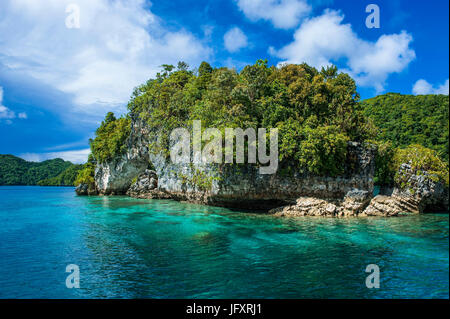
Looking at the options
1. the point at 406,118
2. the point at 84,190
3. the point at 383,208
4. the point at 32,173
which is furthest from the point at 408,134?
the point at 32,173

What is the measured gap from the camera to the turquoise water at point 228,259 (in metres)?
6.55

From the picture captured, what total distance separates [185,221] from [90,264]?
772 cm

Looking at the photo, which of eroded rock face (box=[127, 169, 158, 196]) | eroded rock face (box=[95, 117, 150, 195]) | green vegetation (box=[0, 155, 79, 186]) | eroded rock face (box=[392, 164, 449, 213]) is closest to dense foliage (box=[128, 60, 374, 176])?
eroded rock face (box=[392, 164, 449, 213])

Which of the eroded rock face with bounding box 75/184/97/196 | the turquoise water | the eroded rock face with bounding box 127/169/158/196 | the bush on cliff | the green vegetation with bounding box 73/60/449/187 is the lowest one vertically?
the turquoise water

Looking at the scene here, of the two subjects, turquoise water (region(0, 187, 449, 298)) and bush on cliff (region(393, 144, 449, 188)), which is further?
bush on cliff (region(393, 144, 449, 188))

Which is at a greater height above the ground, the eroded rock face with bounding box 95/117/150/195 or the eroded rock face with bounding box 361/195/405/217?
the eroded rock face with bounding box 95/117/150/195

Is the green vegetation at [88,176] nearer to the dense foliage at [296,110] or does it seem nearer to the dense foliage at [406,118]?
the dense foliage at [296,110]

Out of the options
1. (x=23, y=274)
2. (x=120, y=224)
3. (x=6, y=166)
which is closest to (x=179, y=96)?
(x=120, y=224)

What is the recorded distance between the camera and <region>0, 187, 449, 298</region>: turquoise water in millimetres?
6547

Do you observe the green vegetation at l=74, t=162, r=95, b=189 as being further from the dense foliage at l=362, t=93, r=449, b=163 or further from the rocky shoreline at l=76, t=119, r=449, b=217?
the dense foliage at l=362, t=93, r=449, b=163

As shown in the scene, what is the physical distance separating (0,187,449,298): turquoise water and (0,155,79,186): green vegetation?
281 ft

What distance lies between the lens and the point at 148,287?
6797 millimetres

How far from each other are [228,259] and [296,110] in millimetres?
14780
